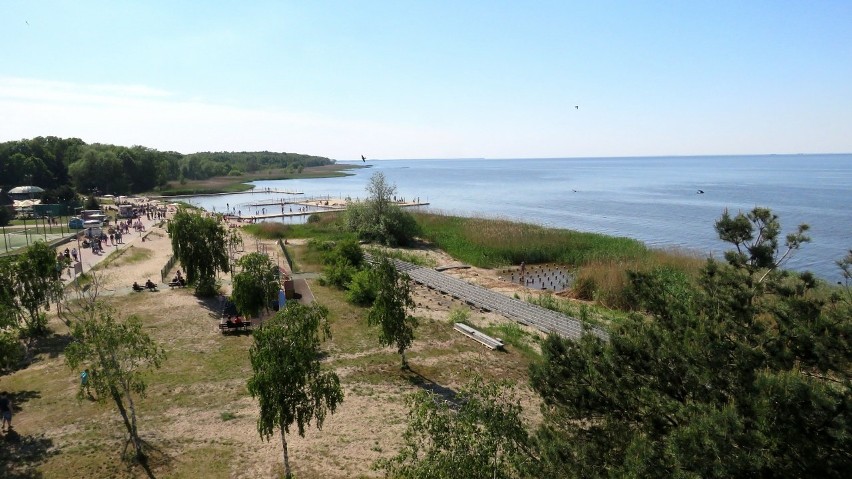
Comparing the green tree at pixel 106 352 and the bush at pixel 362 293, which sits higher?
the green tree at pixel 106 352

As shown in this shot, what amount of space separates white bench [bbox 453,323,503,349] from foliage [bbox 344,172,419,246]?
26.1 meters

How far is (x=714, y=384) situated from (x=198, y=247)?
2738cm

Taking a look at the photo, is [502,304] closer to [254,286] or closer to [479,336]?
[479,336]

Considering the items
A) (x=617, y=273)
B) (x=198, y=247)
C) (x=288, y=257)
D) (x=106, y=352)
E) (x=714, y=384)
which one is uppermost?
(x=198, y=247)

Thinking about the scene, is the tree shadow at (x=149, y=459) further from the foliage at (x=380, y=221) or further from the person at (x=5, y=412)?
the foliage at (x=380, y=221)

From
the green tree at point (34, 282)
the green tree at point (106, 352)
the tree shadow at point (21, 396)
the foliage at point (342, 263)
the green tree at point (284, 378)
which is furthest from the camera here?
the foliage at point (342, 263)

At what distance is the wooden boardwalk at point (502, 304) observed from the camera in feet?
84.1

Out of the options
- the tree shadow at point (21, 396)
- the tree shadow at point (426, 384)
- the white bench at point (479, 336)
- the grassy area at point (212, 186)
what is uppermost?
the grassy area at point (212, 186)

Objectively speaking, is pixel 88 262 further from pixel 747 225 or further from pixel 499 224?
pixel 747 225

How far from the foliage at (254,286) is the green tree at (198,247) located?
24.2 feet

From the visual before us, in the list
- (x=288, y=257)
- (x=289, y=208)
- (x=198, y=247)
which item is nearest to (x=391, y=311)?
(x=198, y=247)

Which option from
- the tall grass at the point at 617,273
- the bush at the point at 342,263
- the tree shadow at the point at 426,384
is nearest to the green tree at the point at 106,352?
the tree shadow at the point at 426,384

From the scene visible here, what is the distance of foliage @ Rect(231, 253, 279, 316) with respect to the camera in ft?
75.0

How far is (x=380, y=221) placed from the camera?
5212 centimetres
